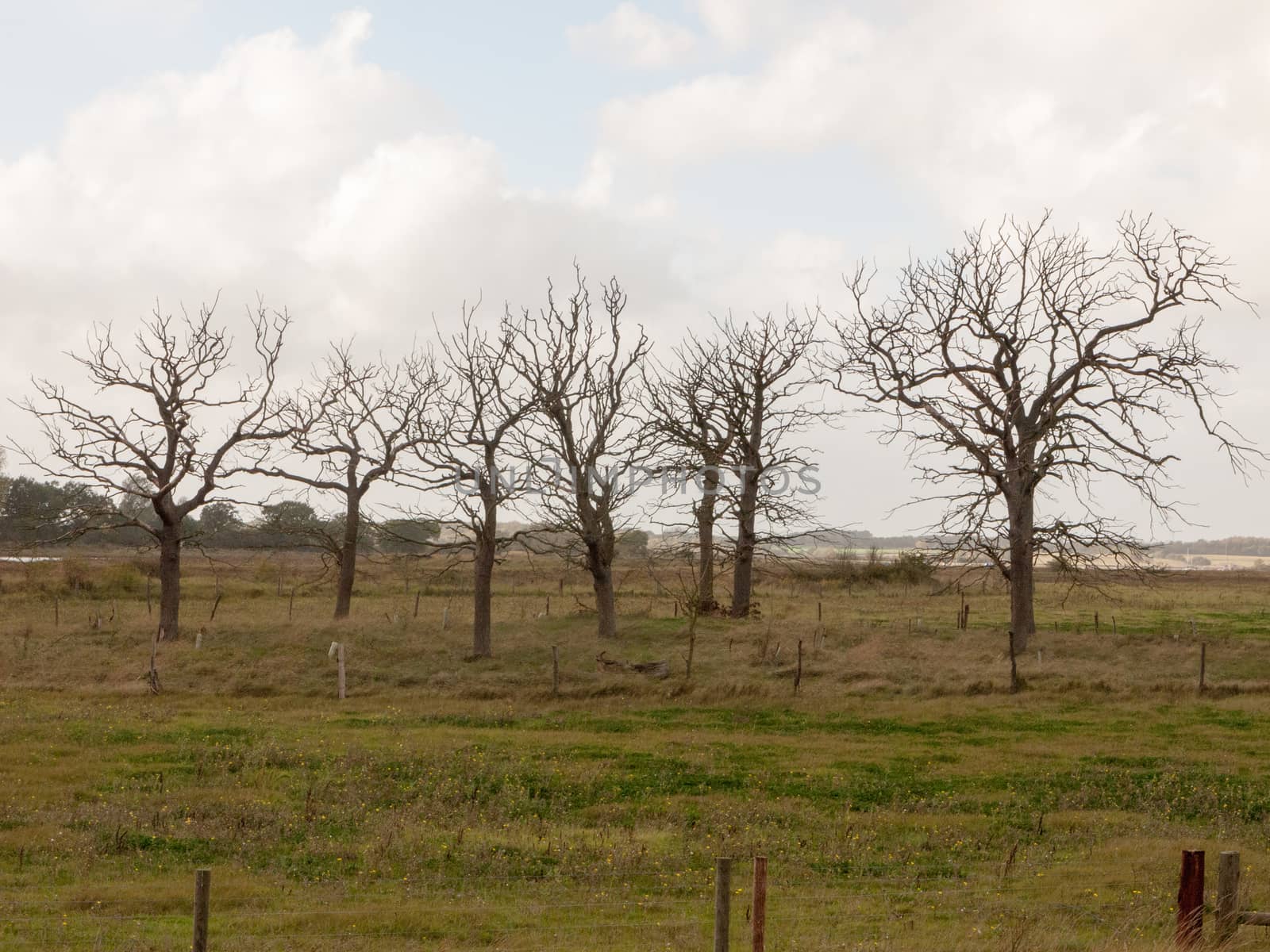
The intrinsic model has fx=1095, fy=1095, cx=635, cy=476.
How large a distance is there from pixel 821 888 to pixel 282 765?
996cm

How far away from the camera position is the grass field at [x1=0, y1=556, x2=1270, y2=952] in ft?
33.3

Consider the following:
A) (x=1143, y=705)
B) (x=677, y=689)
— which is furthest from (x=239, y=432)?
(x=1143, y=705)

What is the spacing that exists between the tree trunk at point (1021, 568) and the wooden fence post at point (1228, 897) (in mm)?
23944

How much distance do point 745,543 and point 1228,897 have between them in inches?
1223

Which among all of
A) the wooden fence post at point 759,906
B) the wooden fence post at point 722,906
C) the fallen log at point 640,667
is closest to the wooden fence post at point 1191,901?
the wooden fence post at point 759,906

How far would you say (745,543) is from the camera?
129 feet

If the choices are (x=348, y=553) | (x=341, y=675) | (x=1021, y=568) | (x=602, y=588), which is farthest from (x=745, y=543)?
(x=341, y=675)

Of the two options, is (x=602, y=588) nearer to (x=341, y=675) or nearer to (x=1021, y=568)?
(x=341, y=675)

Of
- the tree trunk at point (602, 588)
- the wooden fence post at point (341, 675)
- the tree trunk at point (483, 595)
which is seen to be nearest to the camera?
the wooden fence post at point (341, 675)

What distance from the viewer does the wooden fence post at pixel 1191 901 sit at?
830 centimetres

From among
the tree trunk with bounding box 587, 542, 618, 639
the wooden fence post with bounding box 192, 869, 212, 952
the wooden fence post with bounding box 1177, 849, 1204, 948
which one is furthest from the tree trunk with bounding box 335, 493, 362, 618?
the wooden fence post with bounding box 1177, 849, 1204, 948

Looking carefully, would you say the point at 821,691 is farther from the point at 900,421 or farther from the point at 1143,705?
Result: the point at 900,421

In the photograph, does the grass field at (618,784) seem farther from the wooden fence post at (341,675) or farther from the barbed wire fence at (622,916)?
the wooden fence post at (341,675)

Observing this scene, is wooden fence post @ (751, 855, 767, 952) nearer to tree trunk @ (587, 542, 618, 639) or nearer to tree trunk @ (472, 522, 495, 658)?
tree trunk @ (472, 522, 495, 658)
